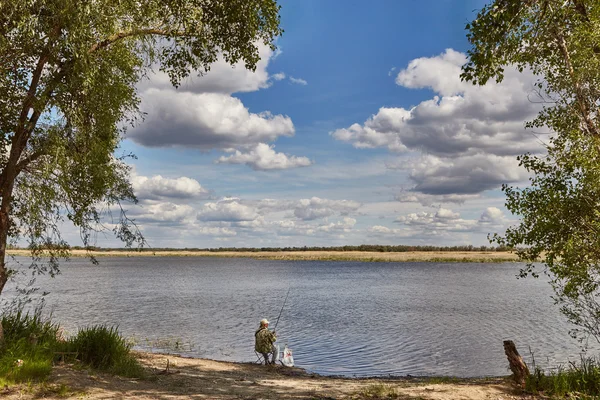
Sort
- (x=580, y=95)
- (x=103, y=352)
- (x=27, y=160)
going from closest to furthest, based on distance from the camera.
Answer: (x=27, y=160), (x=580, y=95), (x=103, y=352)

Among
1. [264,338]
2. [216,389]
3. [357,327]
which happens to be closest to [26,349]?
[216,389]

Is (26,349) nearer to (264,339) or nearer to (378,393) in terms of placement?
(264,339)

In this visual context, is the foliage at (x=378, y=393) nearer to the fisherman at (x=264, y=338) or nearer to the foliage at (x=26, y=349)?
the fisherman at (x=264, y=338)

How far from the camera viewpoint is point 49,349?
1198 centimetres

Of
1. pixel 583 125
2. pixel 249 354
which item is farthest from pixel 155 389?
pixel 583 125

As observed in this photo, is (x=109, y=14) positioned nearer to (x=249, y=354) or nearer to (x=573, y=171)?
(x=573, y=171)

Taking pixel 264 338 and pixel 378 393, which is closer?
→ pixel 378 393

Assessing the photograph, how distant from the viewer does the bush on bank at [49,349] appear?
10.7m

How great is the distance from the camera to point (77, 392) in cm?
1008

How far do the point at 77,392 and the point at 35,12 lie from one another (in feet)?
27.4

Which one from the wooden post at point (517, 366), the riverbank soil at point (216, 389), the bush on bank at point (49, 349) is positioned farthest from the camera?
the wooden post at point (517, 366)

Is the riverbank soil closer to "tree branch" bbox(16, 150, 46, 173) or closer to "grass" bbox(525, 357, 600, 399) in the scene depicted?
"grass" bbox(525, 357, 600, 399)

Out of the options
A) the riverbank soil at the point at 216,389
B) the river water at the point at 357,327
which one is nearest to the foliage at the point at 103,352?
the riverbank soil at the point at 216,389

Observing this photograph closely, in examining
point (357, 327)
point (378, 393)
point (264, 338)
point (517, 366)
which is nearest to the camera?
point (378, 393)
